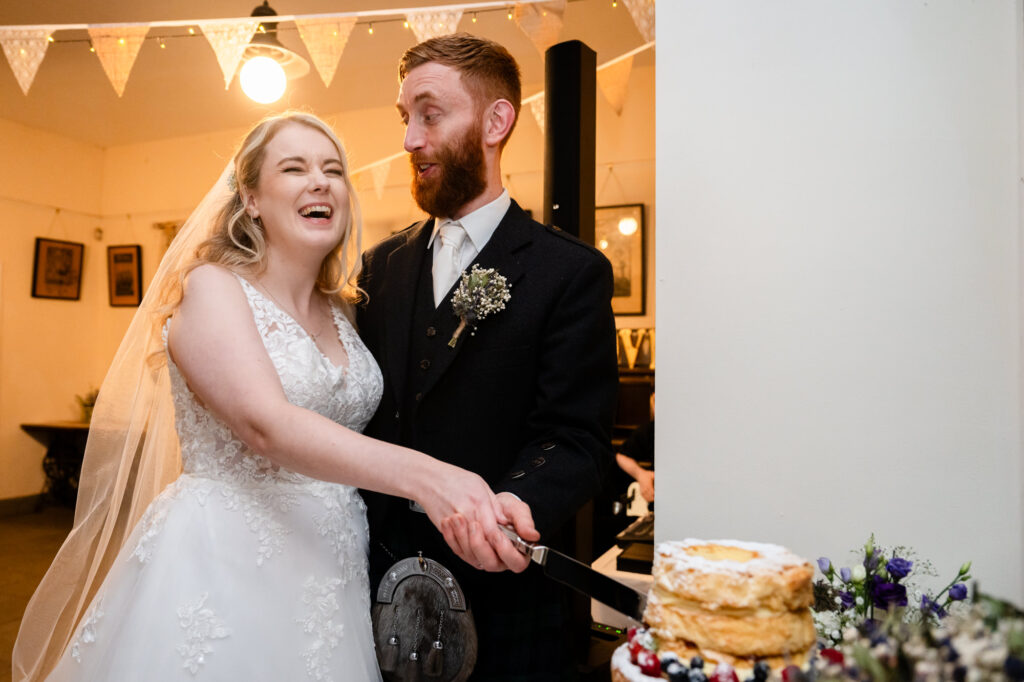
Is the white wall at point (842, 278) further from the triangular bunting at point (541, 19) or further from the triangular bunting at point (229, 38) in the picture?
the triangular bunting at point (229, 38)

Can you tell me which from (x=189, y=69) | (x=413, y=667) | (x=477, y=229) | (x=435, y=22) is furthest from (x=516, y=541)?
(x=189, y=69)

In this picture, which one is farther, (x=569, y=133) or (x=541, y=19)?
(x=541, y=19)

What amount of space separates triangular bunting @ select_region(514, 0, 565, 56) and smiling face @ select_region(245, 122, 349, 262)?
67.9 inches

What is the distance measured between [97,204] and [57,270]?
0.98m

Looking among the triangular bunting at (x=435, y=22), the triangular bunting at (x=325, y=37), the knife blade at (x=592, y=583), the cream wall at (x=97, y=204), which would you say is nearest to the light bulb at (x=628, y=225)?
the cream wall at (x=97, y=204)

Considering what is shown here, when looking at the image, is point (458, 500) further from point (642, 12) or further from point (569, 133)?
point (642, 12)

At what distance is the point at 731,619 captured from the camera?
2.97 ft

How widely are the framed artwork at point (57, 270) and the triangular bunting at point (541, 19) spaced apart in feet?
23.4

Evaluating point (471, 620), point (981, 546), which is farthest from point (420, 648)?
point (981, 546)

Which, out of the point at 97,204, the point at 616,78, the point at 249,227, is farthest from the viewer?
the point at 97,204

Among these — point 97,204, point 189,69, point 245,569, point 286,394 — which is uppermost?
point 189,69

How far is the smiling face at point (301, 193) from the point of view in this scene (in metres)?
1.90

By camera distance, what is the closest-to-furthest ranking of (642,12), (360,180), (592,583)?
(592,583)
(642,12)
(360,180)

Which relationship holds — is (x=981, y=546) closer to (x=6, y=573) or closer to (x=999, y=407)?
(x=999, y=407)
